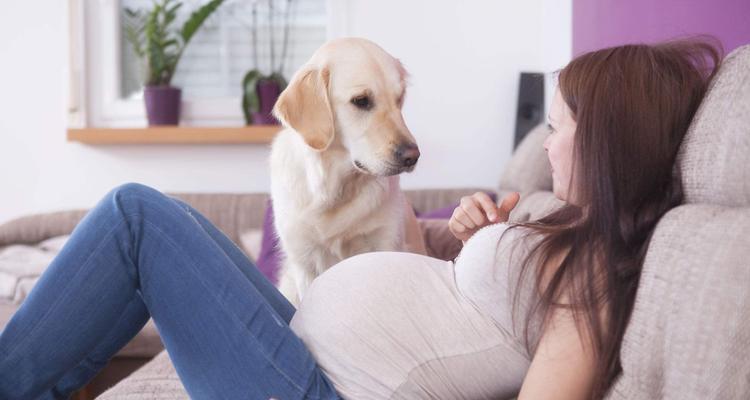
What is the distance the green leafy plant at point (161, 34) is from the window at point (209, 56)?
0.06 m

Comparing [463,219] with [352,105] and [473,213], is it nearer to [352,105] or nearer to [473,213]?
[473,213]

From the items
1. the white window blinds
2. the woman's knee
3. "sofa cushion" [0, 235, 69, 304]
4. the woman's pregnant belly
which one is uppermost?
the white window blinds

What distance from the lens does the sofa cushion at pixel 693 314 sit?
831 millimetres

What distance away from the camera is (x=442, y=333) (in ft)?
3.63

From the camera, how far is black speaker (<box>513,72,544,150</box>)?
3.54 metres

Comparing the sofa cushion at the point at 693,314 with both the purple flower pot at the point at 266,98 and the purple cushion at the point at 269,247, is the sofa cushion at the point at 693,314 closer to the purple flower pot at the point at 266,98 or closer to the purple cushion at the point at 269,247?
the purple cushion at the point at 269,247

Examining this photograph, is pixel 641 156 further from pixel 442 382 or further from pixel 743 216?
pixel 442 382

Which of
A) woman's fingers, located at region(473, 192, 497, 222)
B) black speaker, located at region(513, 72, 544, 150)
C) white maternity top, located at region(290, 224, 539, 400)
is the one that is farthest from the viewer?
black speaker, located at region(513, 72, 544, 150)

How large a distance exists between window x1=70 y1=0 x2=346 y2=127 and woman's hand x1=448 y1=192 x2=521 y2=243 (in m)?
2.56

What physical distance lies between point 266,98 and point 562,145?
2.65m

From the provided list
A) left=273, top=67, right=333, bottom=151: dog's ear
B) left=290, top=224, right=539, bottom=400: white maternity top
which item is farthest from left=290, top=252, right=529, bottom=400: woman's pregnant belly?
left=273, top=67, right=333, bottom=151: dog's ear

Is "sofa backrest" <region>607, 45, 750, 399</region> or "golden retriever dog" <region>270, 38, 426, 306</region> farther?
"golden retriever dog" <region>270, 38, 426, 306</region>

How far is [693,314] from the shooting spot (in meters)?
0.85

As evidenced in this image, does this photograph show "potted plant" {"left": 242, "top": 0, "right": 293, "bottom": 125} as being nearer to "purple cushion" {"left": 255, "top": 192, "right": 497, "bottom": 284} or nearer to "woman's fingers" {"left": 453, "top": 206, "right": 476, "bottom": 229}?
"purple cushion" {"left": 255, "top": 192, "right": 497, "bottom": 284}
